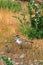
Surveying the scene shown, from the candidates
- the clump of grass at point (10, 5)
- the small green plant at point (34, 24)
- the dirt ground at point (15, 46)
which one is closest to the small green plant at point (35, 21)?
the small green plant at point (34, 24)

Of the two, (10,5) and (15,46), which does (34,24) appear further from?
(10,5)

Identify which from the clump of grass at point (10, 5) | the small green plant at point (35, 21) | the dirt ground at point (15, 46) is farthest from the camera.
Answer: the clump of grass at point (10, 5)

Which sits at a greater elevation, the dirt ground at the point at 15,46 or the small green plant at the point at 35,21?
the small green plant at the point at 35,21

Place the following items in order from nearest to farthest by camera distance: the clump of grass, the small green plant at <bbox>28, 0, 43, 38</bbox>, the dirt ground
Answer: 1. the dirt ground
2. the small green plant at <bbox>28, 0, 43, 38</bbox>
3. the clump of grass

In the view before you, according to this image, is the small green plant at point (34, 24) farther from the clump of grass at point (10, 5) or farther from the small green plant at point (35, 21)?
the clump of grass at point (10, 5)

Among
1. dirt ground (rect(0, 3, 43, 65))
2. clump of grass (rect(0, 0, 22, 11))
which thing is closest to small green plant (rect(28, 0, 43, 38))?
dirt ground (rect(0, 3, 43, 65))

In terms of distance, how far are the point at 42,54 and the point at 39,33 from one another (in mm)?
654

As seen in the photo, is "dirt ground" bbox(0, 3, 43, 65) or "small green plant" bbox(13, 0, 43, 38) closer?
"dirt ground" bbox(0, 3, 43, 65)

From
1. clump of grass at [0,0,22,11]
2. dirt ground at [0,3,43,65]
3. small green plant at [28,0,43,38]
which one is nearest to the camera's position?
dirt ground at [0,3,43,65]

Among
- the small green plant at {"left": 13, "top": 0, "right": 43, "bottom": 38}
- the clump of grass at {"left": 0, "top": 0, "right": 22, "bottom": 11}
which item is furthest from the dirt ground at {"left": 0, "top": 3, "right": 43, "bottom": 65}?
the clump of grass at {"left": 0, "top": 0, "right": 22, "bottom": 11}

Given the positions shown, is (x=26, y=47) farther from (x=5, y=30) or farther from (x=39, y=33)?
(x=5, y=30)

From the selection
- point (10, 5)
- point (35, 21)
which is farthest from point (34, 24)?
point (10, 5)

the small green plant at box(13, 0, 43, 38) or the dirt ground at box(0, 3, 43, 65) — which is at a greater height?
the small green plant at box(13, 0, 43, 38)

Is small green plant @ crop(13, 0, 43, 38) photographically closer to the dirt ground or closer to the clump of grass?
the dirt ground
